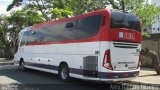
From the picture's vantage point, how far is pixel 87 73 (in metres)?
14.2

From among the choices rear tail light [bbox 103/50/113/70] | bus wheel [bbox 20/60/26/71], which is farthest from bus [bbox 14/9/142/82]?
bus wheel [bbox 20/60/26/71]

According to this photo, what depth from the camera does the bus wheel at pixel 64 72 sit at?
16094mm

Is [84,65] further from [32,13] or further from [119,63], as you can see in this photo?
[32,13]

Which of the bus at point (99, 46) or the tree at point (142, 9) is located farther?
the tree at point (142, 9)

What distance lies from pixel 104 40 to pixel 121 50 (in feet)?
3.05

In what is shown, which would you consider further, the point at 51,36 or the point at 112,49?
the point at 51,36

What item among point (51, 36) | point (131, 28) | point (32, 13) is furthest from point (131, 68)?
point (32, 13)

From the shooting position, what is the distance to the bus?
13.4 metres

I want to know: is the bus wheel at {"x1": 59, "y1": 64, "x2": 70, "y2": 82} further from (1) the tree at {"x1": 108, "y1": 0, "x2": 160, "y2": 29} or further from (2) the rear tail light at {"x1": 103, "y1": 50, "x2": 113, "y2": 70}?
(1) the tree at {"x1": 108, "y1": 0, "x2": 160, "y2": 29}

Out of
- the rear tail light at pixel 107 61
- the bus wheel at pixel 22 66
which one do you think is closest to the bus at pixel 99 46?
the rear tail light at pixel 107 61

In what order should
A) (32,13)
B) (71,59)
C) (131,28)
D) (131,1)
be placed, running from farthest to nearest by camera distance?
(32,13)
(131,1)
(71,59)
(131,28)

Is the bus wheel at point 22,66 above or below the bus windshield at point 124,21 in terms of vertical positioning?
below

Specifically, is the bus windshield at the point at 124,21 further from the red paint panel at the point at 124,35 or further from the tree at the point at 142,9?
the tree at the point at 142,9

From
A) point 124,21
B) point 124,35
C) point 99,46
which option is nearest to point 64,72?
point 99,46
